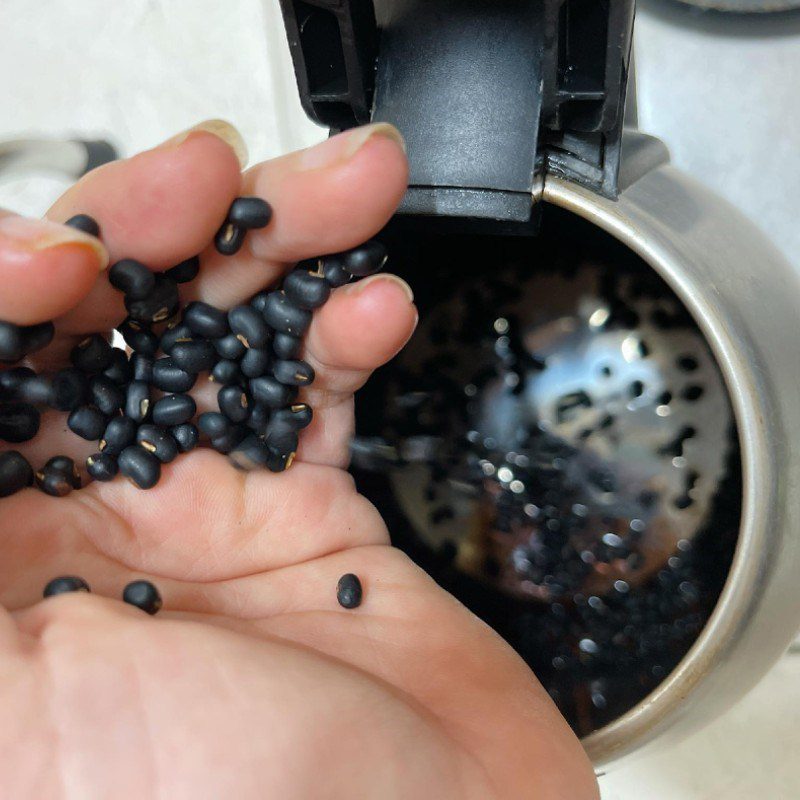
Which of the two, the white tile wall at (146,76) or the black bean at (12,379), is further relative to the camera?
the white tile wall at (146,76)

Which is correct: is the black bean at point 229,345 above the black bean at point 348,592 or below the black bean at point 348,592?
above

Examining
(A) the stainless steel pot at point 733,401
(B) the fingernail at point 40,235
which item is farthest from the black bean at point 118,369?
(A) the stainless steel pot at point 733,401

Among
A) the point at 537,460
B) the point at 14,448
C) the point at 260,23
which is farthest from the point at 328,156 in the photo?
the point at 260,23

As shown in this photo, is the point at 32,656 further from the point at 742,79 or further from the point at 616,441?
the point at 742,79

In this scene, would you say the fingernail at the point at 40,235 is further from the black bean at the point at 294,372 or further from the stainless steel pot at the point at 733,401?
the stainless steel pot at the point at 733,401

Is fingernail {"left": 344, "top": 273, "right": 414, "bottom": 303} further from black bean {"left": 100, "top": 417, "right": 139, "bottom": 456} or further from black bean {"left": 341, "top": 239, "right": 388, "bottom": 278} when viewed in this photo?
black bean {"left": 100, "top": 417, "right": 139, "bottom": 456}

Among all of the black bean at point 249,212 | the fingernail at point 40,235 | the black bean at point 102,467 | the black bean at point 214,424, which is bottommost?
the black bean at point 102,467

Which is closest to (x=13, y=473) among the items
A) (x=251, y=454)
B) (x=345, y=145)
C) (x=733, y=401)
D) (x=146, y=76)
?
(x=251, y=454)

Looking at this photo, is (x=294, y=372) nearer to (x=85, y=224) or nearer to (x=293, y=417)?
(x=293, y=417)
